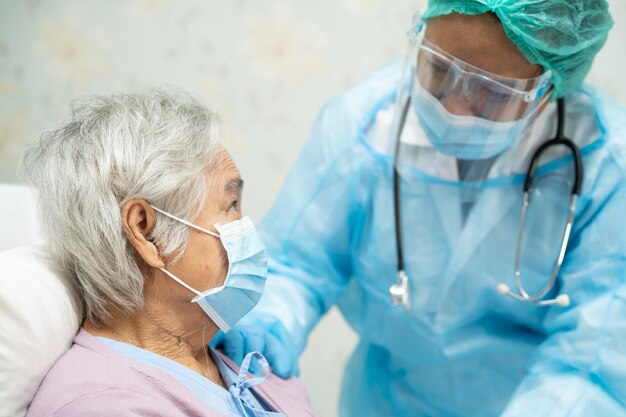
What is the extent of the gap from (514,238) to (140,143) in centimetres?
80

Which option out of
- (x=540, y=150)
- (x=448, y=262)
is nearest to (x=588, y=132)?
(x=540, y=150)

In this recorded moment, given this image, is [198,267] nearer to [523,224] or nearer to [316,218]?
[316,218]

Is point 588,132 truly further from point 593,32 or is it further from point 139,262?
point 139,262

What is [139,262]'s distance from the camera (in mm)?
1058

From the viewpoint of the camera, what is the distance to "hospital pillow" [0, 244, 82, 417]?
914 mm

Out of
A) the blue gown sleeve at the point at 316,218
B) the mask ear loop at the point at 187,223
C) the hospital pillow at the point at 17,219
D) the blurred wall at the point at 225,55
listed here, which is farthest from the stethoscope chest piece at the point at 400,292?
the blurred wall at the point at 225,55

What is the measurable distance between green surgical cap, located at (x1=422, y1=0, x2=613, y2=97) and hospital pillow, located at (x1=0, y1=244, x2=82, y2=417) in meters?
0.85

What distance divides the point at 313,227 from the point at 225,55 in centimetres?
87

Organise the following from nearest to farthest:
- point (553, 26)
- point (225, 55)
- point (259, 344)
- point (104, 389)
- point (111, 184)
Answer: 1. point (104, 389)
2. point (111, 184)
3. point (553, 26)
4. point (259, 344)
5. point (225, 55)

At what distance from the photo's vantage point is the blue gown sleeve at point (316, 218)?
56.9 inches

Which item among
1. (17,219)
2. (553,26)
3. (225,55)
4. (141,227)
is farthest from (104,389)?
(225,55)

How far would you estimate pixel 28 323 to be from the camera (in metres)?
0.94

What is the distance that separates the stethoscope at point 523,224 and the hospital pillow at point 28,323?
655mm

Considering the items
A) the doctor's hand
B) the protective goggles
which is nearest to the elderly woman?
the doctor's hand
